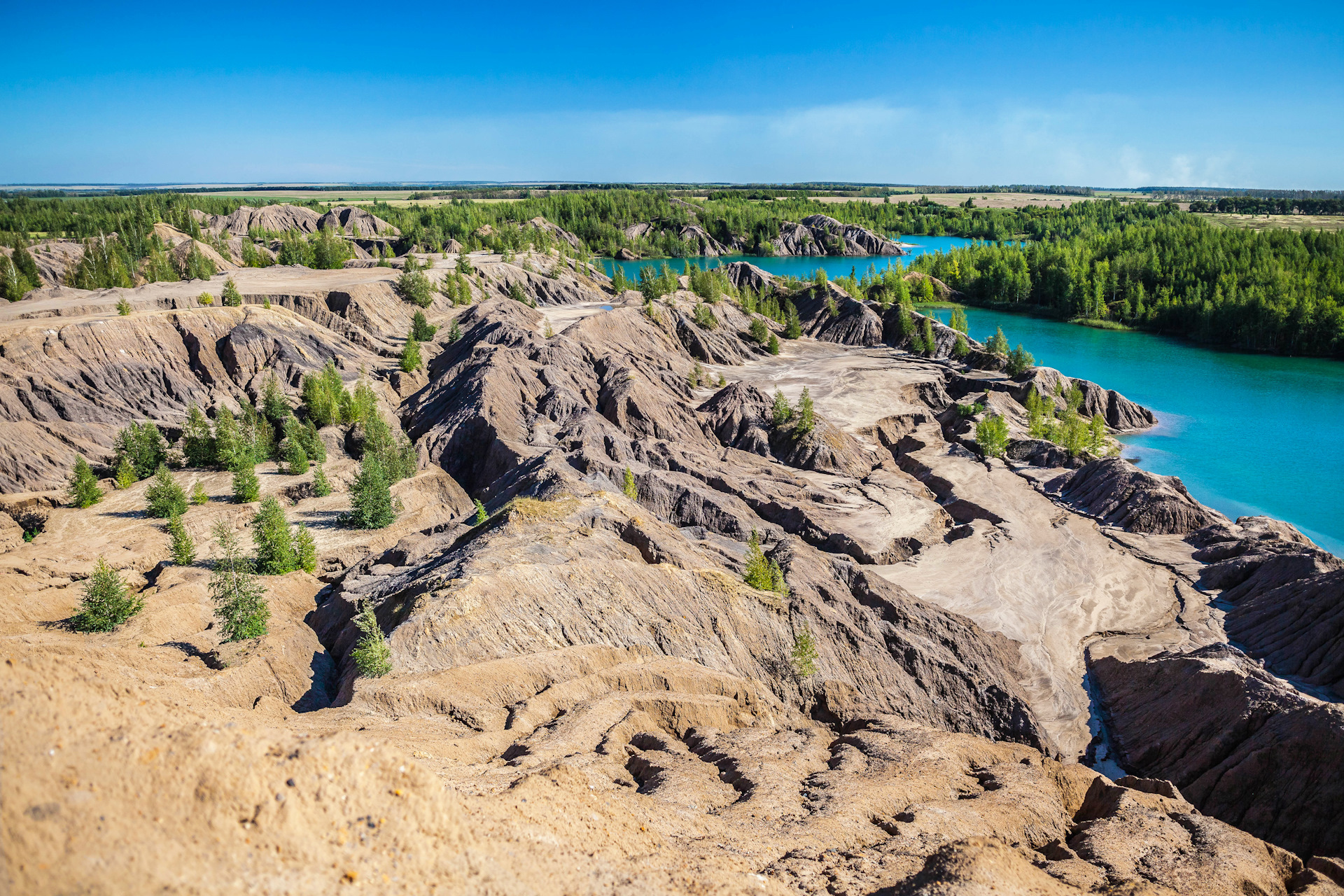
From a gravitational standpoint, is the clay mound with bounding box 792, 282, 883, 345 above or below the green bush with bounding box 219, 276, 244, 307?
below

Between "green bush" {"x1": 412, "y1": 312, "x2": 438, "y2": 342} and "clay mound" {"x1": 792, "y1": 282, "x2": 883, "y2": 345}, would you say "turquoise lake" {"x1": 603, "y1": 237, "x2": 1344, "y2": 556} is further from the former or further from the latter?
"green bush" {"x1": 412, "y1": 312, "x2": 438, "y2": 342}

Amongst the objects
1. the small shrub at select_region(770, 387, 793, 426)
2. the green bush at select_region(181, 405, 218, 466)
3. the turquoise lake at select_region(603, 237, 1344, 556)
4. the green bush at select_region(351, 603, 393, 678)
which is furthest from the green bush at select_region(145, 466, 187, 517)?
the turquoise lake at select_region(603, 237, 1344, 556)

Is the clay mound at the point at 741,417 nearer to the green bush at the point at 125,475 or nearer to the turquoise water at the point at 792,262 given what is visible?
the green bush at the point at 125,475

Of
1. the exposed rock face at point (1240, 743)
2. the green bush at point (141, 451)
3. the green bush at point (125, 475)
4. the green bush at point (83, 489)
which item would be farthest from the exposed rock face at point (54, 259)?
the exposed rock face at point (1240, 743)

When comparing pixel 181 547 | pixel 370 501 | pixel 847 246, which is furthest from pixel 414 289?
Result: pixel 847 246

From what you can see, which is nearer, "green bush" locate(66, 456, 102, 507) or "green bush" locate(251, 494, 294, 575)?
"green bush" locate(251, 494, 294, 575)

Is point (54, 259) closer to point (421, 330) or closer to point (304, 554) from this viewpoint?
point (421, 330)

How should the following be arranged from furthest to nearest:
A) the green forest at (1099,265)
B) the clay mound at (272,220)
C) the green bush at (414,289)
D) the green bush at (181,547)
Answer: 1. the clay mound at (272,220)
2. the green forest at (1099,265)
3. the green bush at (414,289)
4. the green bush at (181,547)
